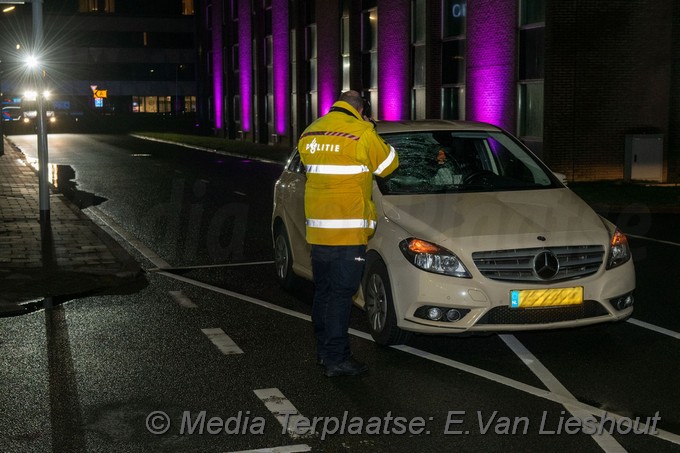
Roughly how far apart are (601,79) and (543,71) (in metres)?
1.56

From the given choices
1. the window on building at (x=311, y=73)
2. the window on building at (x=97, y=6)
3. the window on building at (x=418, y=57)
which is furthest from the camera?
the window on building at (x=97, y=6)

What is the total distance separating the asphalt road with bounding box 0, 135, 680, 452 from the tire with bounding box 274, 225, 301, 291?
153mm

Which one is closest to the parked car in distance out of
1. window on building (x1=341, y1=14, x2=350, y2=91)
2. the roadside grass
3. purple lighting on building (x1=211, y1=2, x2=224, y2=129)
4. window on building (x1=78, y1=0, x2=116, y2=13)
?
the roadside grass

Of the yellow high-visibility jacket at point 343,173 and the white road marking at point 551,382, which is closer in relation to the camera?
the white road marking at point 551,382

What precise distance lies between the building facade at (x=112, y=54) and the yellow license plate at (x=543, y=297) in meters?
108

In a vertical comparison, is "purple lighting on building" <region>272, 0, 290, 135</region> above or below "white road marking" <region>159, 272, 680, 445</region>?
above

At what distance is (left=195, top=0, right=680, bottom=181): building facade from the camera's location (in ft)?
81.2

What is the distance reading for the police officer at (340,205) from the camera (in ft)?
21.6

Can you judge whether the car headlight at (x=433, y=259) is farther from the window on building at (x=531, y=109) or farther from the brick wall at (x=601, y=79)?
the window on building at (x=531, y=109)

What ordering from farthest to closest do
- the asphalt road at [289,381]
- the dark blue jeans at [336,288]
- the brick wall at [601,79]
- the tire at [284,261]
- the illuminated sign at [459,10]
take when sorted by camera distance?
the illuminated sign at [459,10], the brick wall at [601,79], the tire at [284,261], the dark blue jeans at [336,288], the asphalt road at [289,381]

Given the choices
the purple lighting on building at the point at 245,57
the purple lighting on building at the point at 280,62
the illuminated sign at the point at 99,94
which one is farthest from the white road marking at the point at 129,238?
the illuminated sign at the point at 99,94

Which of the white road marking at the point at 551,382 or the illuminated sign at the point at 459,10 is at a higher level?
the illuminated sign at the point at 459,10

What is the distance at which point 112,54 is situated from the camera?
115875 millimetres

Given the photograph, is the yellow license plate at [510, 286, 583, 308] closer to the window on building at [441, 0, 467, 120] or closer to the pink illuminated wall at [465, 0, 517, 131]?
the pink illuminated wall at [465, 0, 517, 131]
